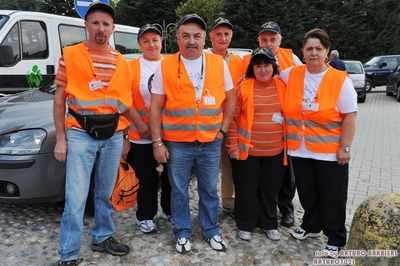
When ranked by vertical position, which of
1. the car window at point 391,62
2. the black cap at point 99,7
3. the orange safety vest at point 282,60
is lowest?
the orange safety vest at point 282,60

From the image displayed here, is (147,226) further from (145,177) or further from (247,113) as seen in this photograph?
(247,113)

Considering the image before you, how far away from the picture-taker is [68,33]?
6.66m

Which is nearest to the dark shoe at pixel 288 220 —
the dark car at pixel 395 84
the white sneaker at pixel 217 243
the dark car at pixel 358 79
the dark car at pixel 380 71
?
the white sneaker at pixel 217 243

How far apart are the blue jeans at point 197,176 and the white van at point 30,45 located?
395 centimetres

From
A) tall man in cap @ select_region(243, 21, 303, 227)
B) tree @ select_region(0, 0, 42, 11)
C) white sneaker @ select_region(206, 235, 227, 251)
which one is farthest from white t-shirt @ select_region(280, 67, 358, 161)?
tree @ select_region(0, 0, 42, 11)

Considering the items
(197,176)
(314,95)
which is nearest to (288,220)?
(197,176)

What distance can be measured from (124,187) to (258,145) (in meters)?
1.25

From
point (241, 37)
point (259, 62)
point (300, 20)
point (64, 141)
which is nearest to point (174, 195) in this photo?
point (64, 141)

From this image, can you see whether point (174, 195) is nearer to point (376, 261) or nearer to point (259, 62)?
point (259, 62)

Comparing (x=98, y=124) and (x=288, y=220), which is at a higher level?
(x=98, y=124)

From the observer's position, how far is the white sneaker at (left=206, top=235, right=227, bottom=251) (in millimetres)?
2977

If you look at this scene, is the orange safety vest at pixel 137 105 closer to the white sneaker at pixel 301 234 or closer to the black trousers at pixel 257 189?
the black trousers at pixel 257 189

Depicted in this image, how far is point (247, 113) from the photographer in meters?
2.91

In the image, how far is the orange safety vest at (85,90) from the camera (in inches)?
95.8
